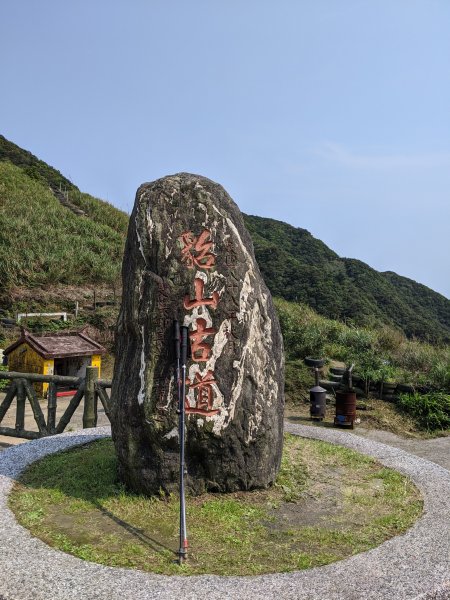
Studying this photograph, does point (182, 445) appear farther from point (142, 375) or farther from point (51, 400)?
point (51, 400)

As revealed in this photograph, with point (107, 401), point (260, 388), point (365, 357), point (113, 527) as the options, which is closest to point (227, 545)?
point (113, 527)

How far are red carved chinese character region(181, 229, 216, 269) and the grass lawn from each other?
81.7 inches

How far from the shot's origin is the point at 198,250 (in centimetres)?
512

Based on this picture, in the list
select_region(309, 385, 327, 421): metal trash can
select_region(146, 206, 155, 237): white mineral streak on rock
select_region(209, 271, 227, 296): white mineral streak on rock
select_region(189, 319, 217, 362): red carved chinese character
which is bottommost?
select_region(309, 385, 327, 421): metal trash can

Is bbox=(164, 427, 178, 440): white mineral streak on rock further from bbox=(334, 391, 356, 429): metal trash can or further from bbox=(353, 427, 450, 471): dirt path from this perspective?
bbox=(334, 391, 356, 429): metal trash can

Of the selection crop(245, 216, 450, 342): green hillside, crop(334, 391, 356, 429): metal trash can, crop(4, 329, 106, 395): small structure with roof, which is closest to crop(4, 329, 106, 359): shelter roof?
crop(4, 329, 106, 395): small structure with roof

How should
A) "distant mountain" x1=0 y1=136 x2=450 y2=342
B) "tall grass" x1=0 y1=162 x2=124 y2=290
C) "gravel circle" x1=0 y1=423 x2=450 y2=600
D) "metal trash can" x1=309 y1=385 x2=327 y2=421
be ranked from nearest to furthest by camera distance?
"gravel circle" x1=0 y1=423 x2=450 y2=600
"metal trash can" x1=309 y1=385 x2=327 y2=421
"tall grass" x1=0 y1=162 x2=124 y2=290
"distant mountain" x1=0 y1=136 x2=450 y2=342

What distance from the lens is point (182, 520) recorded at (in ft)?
13.7

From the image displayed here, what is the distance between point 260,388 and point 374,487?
158 cm

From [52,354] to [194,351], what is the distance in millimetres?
8216

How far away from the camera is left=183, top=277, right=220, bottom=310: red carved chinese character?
5.03 m

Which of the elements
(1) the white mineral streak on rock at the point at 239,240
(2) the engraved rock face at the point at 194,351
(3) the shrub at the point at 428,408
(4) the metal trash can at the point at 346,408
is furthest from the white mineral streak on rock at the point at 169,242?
(3) the shrub at the point at 428,408

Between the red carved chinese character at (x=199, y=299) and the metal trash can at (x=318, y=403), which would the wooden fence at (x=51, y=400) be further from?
the metal trash can at (x=318, y=403)

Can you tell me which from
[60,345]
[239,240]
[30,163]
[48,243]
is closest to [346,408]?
[239,240]
